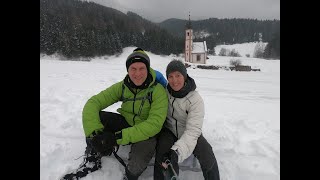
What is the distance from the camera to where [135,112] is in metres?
3.58

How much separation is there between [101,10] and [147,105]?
67077 mm

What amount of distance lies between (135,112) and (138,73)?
A: 0.51 m

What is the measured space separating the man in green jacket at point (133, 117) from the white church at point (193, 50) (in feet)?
183

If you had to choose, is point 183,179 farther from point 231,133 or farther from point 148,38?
point 148,38

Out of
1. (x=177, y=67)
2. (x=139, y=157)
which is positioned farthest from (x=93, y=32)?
(x=139, y=157)

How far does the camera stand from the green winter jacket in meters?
3.25

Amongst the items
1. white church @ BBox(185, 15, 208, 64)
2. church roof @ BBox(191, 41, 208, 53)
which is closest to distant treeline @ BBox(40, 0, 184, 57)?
white church @ BBox(185, 15, 208, 64)

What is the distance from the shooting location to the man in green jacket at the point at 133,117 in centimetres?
319

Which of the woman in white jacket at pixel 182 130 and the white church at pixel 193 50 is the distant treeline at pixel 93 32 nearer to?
the white church at pixel 193 50

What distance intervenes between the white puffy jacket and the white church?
2204 inches

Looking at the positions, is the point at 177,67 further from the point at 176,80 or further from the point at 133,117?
the point at 133,117
